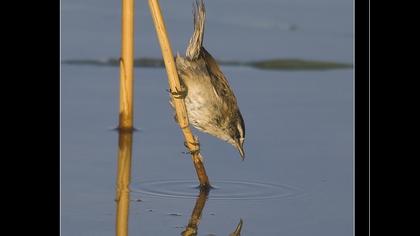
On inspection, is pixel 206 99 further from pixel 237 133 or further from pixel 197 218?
pixel 197 218

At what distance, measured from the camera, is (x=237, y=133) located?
6305 millimetres

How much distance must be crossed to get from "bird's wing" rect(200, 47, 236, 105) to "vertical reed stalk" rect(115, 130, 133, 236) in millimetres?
745

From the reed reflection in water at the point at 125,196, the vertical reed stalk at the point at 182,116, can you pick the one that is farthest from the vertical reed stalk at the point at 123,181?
the vertical reed stalk at the point at 182,116

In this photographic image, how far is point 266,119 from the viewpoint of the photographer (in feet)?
24.9

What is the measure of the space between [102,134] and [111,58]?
2.47 metres

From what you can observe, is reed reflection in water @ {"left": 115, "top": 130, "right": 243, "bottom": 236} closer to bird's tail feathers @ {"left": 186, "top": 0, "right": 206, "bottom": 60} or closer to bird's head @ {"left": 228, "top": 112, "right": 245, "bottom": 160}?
bird's head @ {"left": 228, "top": 112, "right": 245, "bottom": 160}

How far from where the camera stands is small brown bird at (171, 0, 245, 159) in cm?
632

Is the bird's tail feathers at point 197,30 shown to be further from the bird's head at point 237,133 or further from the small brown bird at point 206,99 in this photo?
the bird's head at point 237,133

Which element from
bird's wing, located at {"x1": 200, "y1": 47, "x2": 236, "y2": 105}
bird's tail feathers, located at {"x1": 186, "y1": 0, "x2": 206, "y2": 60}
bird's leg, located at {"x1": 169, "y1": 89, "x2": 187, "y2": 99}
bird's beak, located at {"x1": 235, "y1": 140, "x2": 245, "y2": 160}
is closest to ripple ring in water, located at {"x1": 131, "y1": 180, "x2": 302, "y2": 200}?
bird's beak, located at {"x1": 235, "y1": 140, "x2": 245, "y2": 160}

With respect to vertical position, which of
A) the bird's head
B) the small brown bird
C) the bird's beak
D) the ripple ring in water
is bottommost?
the ripple ring in water
